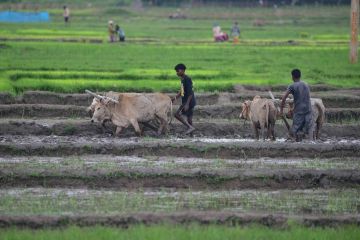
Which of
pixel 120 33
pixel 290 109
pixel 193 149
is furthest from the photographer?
pixel 120 33

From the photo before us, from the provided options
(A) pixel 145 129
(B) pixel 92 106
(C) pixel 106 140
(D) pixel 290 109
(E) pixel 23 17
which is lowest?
(E) pixel 23 17

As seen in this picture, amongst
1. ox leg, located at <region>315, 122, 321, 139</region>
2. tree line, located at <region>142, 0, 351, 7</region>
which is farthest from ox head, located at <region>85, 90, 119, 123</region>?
tree line, located at <region>142, 0, 351, 7</region>

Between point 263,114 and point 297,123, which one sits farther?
point 263,114

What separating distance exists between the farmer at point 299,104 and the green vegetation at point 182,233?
6686mm

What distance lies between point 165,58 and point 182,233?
875 inches

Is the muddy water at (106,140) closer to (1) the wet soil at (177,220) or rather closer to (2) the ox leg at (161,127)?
(2) the ox leg at (161,127)

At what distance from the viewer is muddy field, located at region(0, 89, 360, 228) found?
11008 mm

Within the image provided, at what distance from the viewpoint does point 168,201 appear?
1206 cm

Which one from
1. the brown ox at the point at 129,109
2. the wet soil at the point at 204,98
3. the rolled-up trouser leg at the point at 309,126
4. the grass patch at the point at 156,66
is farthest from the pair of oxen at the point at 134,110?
the grass patch at the point at 156,66

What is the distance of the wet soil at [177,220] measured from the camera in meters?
10.6

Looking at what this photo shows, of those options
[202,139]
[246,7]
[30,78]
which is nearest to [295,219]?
[202,139]

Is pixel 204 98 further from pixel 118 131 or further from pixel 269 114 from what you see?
pixel 269 114

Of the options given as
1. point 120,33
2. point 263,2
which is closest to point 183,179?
point 120,33

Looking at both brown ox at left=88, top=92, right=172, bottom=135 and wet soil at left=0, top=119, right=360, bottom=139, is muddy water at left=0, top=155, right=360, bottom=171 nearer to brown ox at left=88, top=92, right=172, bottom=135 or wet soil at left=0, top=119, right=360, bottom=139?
brown ox at left=88, top=92, right=172, bottom=135
